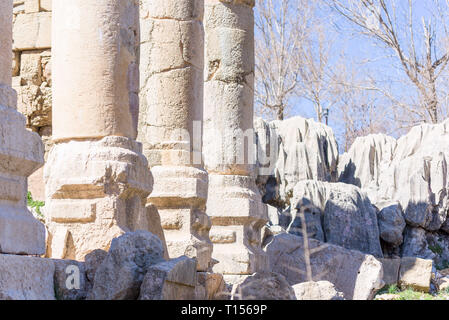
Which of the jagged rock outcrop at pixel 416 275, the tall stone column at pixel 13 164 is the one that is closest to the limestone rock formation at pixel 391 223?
the jagged rock outcrop at pixel 416 275

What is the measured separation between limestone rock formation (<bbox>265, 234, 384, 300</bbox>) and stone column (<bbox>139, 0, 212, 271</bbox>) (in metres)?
1.92

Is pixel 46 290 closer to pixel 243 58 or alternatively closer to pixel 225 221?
pixel 225 221

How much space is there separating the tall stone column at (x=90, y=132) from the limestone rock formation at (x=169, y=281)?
4.41 feet

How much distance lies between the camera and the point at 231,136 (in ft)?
32.8

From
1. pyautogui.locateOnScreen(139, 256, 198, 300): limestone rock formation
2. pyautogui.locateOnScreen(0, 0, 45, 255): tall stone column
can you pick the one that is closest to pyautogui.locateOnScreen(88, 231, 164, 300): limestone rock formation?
pyautogui.locateOnScreen(139, 256, 198, 300): limestone rock formation

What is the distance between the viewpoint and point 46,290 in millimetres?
4461

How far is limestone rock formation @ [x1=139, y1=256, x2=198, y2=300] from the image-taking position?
4.25 meters

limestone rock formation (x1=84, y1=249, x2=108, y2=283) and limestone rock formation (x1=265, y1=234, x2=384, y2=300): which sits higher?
limestone rock formation (x1=84, y1=249, x2=108, y2=283)

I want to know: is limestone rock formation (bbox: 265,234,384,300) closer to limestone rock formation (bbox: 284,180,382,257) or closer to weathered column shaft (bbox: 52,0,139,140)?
limestone rock formation (bbox: 284,180,382,257)

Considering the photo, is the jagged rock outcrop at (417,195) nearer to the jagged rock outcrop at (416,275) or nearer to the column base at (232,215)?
the jagged rock outcrop at (416,275)

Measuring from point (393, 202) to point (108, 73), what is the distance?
37.4 feet

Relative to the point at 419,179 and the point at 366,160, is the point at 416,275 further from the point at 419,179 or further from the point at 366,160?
the point at 366,160
